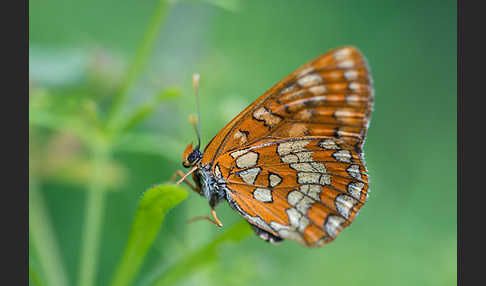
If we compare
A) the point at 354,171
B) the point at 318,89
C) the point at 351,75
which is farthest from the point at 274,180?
the point at 351,75

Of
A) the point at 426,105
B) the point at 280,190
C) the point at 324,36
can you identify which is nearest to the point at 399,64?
the point at 426,105

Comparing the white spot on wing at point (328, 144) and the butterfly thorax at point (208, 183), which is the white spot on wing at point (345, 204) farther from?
the butterfly thorax at point (208, 183)

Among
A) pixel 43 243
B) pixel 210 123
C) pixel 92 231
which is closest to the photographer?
pixel 92 231

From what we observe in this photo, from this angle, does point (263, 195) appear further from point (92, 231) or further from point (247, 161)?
point (92, 231)

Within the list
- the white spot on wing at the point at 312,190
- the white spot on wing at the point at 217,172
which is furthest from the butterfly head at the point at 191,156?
the white spot on wing at the point at 312,190

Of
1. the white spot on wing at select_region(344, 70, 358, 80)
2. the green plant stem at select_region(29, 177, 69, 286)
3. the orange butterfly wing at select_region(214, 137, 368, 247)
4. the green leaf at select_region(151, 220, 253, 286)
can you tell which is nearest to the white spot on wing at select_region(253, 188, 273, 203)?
the orange butterfly wing at select_region(214, 137, 368, 247)

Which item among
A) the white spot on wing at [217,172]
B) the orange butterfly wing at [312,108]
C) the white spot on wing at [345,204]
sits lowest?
the white spot on wing at [345,204]

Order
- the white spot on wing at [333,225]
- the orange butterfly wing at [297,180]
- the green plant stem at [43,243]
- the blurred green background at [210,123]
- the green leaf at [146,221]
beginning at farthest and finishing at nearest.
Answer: the blurred green background at [210,123] → the green plant stem at [43,243] → the orange butterfly wing at [297,180] → the white spot on wing at [333,225] → the green leaf at [146,221]
